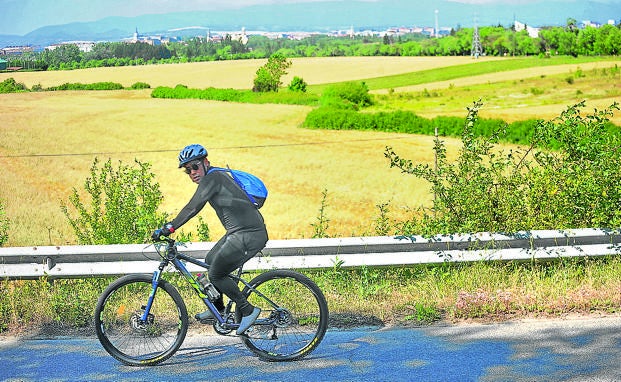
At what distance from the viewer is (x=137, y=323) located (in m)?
6.30

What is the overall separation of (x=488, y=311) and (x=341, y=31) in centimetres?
4904

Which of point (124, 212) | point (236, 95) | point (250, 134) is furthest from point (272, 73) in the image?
point (124, 212)

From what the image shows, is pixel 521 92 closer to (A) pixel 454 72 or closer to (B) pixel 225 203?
(A) pixel 454 72

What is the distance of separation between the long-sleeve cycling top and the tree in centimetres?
3475

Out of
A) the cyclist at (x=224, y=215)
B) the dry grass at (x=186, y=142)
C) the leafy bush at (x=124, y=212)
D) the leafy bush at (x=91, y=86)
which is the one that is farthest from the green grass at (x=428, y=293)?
the leafy bush at (x=91, y=86)

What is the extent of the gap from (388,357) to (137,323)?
6.43 ft

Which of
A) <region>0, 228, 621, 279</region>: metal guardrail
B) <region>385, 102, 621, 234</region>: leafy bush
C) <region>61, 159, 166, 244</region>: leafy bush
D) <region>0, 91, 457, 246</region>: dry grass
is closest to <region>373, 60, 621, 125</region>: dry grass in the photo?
<region>0, 91, 457, 246</region>: dry grass

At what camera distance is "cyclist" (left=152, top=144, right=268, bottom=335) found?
5852mm

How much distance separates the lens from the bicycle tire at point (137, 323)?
6223 mm

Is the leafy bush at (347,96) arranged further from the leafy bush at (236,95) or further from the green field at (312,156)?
the green field at (312,156)

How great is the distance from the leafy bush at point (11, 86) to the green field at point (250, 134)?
31cm

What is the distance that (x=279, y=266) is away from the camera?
7316mm

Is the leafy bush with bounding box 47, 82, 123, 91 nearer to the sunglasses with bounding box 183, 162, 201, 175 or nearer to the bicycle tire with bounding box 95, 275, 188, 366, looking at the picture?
the bicycle tire with bounding box 95, 275, 188, 366

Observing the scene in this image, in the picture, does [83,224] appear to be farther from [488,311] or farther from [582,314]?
[582,314]
